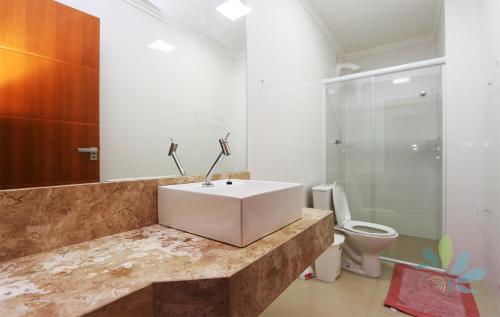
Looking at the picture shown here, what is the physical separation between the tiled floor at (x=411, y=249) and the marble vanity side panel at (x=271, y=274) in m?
1.95

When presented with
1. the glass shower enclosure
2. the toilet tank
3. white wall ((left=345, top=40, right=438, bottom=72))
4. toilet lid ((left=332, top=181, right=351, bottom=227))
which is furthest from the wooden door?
white wall ((left=345, top=40, right=438, bottom=72))

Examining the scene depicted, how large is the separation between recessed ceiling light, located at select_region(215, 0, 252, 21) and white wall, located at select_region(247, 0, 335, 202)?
0.23 feet

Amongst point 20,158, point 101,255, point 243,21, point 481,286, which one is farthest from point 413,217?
point 20,158

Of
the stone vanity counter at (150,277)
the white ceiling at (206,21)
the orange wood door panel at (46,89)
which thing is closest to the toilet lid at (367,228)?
the stone vanity counter at (150,277)

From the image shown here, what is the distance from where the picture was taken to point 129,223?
0.83 m

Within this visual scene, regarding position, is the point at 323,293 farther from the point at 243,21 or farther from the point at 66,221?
the point at 243,21

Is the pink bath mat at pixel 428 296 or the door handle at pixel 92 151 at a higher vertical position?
the door handle at pixel 92 151

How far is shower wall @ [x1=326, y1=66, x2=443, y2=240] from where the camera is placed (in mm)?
2469

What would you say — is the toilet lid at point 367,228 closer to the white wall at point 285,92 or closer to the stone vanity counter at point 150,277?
the white wall at point 285,92

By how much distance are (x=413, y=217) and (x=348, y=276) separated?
122 cm

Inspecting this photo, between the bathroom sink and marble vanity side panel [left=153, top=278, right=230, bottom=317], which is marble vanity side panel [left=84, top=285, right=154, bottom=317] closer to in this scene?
marble vanity side panel [left=153, top=278, right=230, bottom=317]

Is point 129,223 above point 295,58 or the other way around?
the other way around

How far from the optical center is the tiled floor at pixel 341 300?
154 cm

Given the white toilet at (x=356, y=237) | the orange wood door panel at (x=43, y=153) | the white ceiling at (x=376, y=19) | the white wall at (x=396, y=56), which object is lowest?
the white toilet at (x=356, y=237)
